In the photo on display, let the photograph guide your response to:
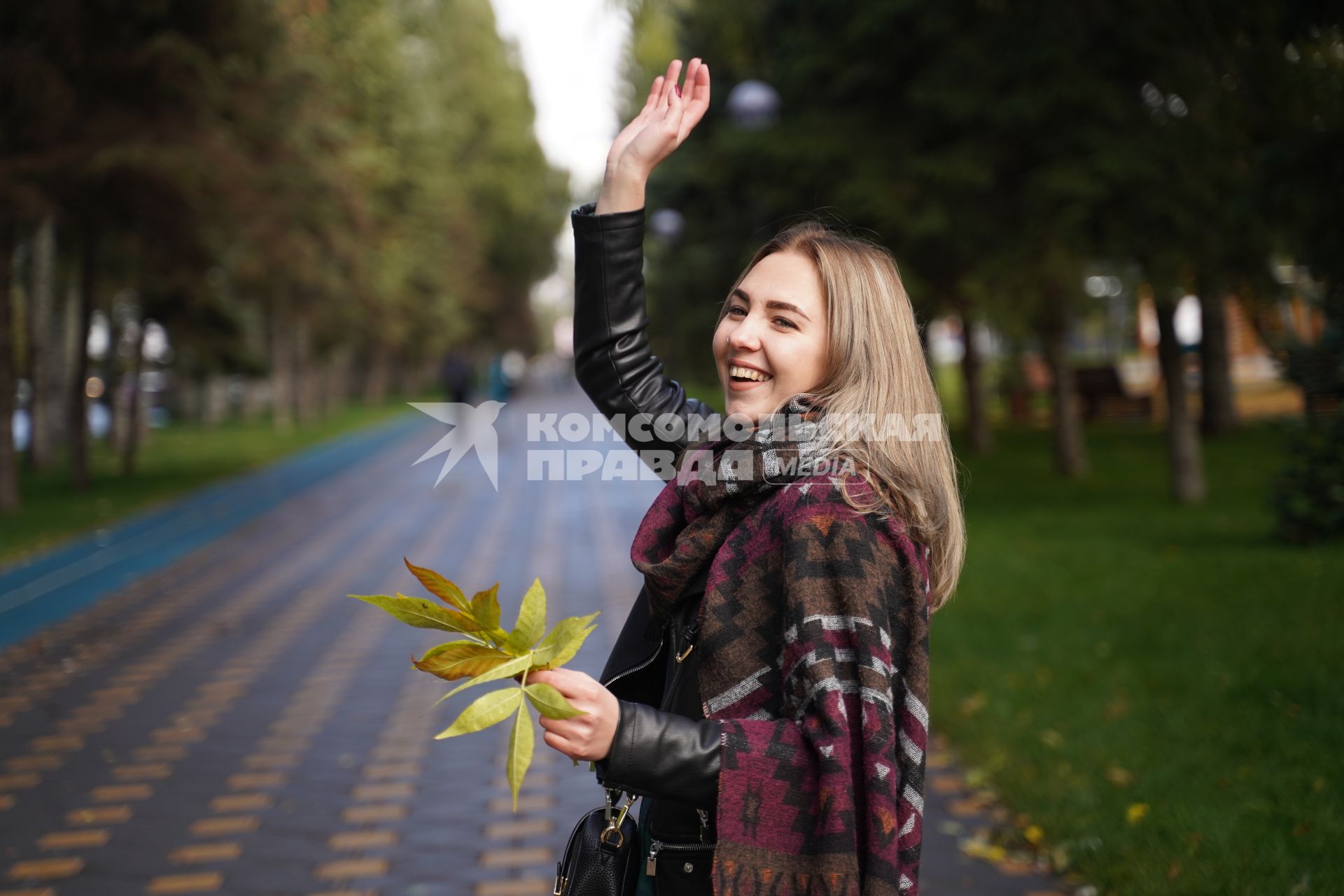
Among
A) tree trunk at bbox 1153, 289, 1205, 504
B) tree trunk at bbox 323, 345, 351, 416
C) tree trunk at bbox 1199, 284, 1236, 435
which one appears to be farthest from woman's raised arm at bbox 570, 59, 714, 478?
tree trunk at bbox 323, 345, 351, 416

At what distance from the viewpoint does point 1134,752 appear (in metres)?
5.38

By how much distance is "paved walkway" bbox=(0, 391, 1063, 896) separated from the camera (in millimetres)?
4672

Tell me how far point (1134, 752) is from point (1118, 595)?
3185 mm

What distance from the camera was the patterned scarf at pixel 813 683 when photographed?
70.4 inches

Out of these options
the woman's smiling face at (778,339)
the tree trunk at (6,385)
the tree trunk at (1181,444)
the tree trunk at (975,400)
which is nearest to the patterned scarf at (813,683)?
the woman's smiling face at (778,339)

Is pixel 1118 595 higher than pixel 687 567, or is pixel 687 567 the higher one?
pixel 687 567

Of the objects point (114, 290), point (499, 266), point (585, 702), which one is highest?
point (499, 266)

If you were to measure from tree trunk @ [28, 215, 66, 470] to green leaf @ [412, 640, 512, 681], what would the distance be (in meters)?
19.3

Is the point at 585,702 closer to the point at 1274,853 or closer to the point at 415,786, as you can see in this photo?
the point at 1274,853

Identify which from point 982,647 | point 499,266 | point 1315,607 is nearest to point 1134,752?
point 982,647

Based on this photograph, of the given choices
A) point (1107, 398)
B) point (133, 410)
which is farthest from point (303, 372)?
point (1107, 398)

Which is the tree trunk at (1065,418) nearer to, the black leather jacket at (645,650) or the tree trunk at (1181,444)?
the tree trunk at (1181,444)

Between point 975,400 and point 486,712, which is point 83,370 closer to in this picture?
point 975,400

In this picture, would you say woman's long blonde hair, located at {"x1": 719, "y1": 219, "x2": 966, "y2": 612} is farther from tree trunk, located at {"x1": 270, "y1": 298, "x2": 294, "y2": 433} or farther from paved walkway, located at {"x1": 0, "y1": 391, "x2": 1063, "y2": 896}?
tree trunk, located at {"x1": 270, "y1": 298, "x2": 294, "y2": 433}
